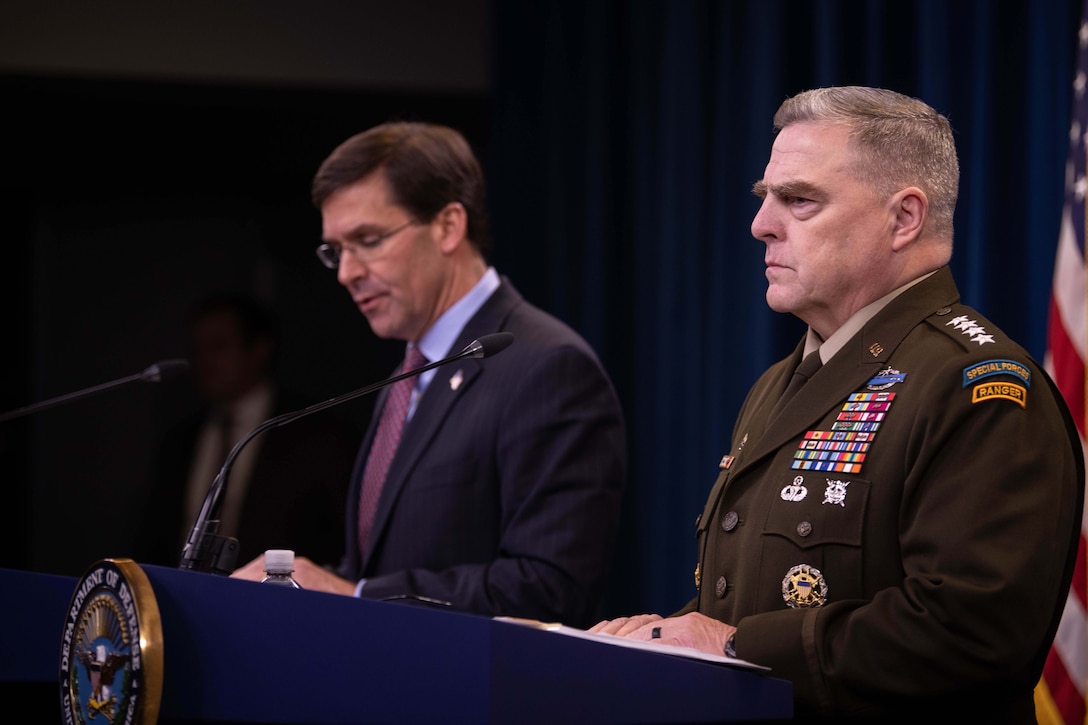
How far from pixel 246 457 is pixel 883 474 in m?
3.57

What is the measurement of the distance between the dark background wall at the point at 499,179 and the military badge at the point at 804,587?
161 centimetres

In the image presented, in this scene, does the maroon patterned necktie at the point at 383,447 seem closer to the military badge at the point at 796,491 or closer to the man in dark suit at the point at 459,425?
the man in dark suit at the point at 459,425

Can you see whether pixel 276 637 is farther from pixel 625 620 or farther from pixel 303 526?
pixel 303 526

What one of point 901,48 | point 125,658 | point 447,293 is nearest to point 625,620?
point 125,658

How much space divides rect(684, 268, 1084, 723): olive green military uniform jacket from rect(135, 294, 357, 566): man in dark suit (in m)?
3.00

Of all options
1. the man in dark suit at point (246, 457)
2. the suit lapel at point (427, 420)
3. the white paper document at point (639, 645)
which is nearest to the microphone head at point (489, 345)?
the white paper document at point (639, 645)

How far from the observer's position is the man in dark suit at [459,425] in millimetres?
2510

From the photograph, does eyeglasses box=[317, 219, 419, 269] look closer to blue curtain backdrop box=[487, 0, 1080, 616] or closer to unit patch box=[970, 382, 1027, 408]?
blue curtain backdrop box=[487, 0, 1080, 616]

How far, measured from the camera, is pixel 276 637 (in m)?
1.36

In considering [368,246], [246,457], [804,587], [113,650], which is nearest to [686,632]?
[804,587]

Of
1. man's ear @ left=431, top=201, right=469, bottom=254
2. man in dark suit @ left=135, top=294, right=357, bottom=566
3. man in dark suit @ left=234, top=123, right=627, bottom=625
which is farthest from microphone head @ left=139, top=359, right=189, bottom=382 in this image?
man in dark suit @ left=135, top=294, right=357, bottom=566

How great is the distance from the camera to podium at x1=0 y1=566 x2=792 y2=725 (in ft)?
4.03

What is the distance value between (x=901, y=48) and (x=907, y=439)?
6.99 ft

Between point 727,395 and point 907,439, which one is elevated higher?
point 907,439
